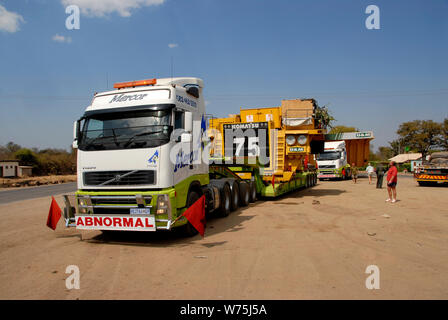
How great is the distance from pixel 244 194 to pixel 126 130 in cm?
586

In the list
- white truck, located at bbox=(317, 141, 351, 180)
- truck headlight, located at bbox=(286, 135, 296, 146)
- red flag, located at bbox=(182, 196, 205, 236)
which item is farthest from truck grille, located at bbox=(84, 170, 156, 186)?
white truck, located at bbox=(317, 141, 351, 180)

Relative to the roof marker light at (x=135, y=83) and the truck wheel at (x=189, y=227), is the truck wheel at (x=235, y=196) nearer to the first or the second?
the truck wheel at (x=189, y=227)

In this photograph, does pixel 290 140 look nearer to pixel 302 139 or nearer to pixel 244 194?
pixel 302 139

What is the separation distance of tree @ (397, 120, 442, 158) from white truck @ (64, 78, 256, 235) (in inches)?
2436

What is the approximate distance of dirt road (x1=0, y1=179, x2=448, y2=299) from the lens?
4062 millimetres

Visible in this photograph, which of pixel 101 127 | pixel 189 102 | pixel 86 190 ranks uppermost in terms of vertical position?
pixel 189 102

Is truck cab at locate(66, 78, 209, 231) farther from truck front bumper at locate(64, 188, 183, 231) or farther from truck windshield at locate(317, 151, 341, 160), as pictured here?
truck windshield at locate(317, 151, 341, 160)

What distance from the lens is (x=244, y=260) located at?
207 inches

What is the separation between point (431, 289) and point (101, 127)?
6.22 meters

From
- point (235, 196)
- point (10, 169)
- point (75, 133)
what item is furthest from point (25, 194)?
point (10, 169)

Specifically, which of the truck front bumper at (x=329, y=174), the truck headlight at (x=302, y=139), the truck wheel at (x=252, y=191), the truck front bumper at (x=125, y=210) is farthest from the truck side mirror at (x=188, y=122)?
the truck front bumper at (x=329, y=174)

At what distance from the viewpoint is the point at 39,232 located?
7.86 m

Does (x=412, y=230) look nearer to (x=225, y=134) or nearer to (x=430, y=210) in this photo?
(x=430, y=210)
